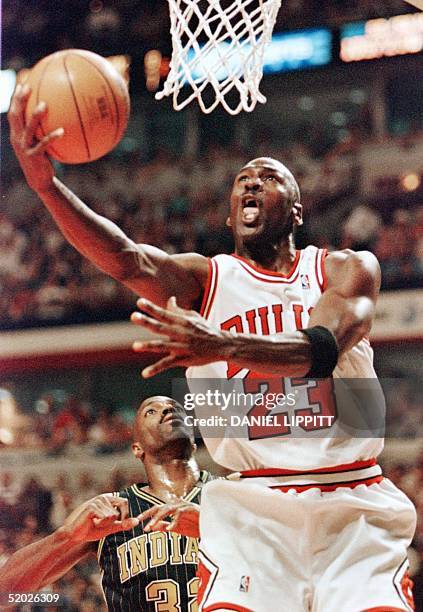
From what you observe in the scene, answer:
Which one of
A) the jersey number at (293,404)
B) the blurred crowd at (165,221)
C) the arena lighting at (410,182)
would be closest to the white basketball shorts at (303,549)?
the jersey number at (293,404)

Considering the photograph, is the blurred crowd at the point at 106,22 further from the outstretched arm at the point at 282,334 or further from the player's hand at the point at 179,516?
the player's hand at the point at 179,516

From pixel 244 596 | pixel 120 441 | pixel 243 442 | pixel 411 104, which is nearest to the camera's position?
pixel 244 596

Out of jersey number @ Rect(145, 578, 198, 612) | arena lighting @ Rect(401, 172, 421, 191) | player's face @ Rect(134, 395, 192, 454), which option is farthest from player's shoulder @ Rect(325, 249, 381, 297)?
arena lighting @ Rect(401, 172, 421, 191)

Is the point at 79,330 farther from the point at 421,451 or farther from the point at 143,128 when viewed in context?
the point at 421,451

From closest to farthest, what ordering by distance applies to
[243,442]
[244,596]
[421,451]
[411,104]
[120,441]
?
[244,596]
[243,442]
[421,451]
[120,441]
[411,104]

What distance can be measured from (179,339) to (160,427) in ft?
5.61

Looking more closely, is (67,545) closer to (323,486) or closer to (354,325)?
(323,486)

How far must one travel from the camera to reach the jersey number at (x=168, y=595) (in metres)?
3.85

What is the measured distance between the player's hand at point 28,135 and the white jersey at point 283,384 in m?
0.66

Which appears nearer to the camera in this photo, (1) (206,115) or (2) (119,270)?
(2) (119,270)

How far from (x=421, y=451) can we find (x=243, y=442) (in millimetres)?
3170

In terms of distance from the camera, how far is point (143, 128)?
7.32 meters

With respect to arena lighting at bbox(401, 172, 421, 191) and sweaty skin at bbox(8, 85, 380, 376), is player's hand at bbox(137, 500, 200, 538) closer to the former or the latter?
sweaty skin at bbox(8, 85, 380, 376)

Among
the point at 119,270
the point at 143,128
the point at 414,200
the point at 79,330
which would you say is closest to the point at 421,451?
the point at 414,200
